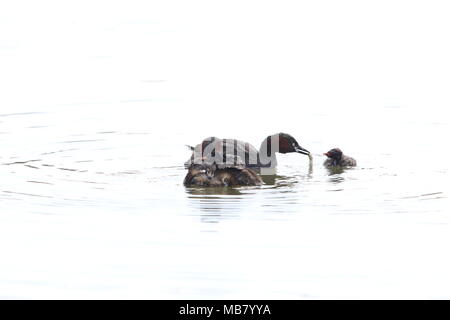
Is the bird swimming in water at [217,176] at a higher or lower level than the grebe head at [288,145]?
lower

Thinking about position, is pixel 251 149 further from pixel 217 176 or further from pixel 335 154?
pixel 217 176

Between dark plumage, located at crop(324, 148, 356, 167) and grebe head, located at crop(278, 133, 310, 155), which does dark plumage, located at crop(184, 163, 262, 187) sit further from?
grebe head, located at crop(278, 133, 310, 155)

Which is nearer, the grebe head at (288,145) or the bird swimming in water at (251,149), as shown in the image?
the bird swimming in water at (251,149)

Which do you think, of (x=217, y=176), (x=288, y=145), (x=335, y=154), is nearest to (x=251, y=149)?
(x=288, y=145)

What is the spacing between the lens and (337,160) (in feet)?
45.2

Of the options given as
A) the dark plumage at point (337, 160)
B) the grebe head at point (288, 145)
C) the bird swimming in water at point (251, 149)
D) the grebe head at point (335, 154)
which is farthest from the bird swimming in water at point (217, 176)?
the grebe head at point (288, 145)

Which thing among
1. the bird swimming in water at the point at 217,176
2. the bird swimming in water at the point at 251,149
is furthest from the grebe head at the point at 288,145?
the bird swimming in water at the point at 217,176

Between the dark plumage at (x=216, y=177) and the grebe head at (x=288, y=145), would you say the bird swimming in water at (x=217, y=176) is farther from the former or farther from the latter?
the grebe head at (x=288, y=145)

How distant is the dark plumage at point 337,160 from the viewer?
537 inches

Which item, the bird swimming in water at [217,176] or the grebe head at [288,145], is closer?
the bird swimming in water at [217,176]

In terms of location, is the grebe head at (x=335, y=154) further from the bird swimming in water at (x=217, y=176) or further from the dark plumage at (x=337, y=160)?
the bird swimming in water at (x=217, y=176)

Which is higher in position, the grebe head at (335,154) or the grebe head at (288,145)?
the grebe head at (288,145)

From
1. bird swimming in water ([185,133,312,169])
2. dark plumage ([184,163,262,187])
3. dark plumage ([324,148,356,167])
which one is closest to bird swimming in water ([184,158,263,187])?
dark plumage ([184,163,262,187])
